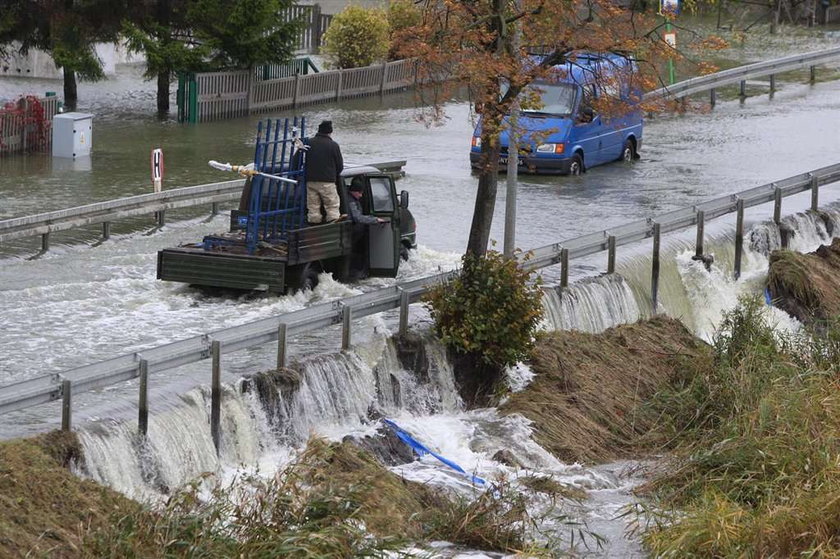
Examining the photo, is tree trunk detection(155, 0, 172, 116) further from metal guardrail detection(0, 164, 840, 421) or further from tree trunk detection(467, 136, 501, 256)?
tree trunk detection(467, 136, 501, 256)

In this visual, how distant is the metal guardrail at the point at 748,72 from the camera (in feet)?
132

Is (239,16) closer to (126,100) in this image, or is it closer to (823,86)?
(126,100)

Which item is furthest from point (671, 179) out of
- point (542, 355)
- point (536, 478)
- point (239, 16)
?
point (536, 478)

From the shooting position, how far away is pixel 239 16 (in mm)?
36094

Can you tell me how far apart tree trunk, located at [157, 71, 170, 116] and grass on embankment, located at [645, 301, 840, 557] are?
68.5ft

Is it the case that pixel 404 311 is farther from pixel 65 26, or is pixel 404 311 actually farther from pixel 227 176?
pixel 65 26

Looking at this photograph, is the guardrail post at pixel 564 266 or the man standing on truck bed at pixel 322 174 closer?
the man standing on truck bed at pixel 322 174

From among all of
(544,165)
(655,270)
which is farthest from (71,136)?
(655,270)

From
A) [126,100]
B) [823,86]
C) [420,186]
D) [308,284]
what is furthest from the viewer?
[823,86]

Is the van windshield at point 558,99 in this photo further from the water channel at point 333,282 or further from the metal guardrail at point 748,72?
the metal guardrail at point 748,72

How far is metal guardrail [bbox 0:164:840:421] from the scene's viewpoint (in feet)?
42.8

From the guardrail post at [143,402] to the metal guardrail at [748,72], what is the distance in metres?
26.6

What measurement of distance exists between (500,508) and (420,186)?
16.3 m

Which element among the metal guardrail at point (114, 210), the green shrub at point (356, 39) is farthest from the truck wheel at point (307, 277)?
the green shrub at point (356, 39)
